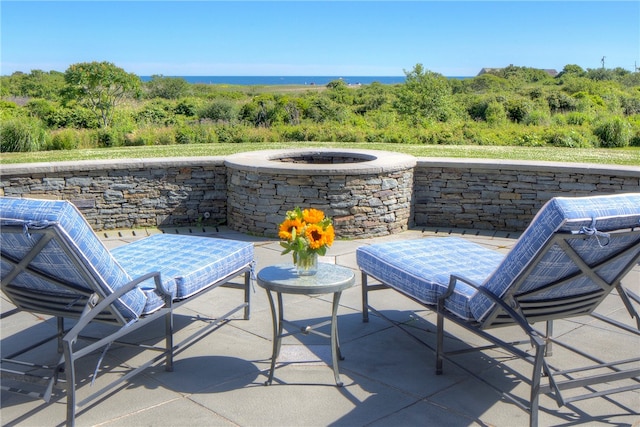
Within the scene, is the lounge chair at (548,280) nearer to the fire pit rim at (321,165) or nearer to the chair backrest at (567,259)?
the chair backrest at (567,259)

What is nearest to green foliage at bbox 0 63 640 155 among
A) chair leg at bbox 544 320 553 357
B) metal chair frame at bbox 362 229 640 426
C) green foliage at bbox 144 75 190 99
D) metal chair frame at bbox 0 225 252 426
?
green foliage at bbox 144 75 190 99

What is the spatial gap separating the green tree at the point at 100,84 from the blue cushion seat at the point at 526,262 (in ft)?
53.3

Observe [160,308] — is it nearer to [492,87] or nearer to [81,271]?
[81,271]

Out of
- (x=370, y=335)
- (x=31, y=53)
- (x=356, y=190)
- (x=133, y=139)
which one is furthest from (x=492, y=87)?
(x=370, y=335)

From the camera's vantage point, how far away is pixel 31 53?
1912cm

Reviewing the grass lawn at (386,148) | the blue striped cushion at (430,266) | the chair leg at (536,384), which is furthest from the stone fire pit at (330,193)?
the chair leg at (536,384)

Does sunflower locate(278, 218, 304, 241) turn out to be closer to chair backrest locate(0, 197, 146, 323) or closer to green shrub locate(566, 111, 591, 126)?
chair backrest locate(0, 197, 146, 323)

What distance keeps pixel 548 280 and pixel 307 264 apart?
4.42ft

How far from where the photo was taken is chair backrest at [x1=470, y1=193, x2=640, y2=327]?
9.47 ft

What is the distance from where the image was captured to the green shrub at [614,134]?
42.2ft

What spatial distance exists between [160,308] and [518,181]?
5.29m

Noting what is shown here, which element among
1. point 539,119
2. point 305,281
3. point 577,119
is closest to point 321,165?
Result: point 305,281

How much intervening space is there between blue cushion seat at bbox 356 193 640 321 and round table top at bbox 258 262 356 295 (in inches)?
16.1

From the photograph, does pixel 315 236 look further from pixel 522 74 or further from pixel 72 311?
pixel 522 74
